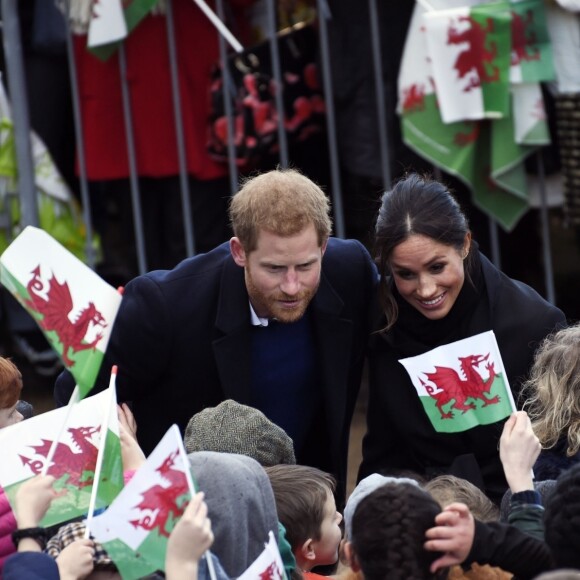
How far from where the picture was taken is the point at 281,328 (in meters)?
4.27

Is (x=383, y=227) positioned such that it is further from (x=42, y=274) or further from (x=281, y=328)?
(x=42, y=274)

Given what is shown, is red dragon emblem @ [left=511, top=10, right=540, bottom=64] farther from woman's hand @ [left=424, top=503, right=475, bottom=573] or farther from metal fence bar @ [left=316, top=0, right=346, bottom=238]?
woman's hand @ [left=424, top=503, right=475, bottom=573]

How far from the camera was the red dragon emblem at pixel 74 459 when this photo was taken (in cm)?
353

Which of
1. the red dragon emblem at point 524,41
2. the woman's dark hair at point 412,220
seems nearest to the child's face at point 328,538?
the woman's dark hair at point 412,220

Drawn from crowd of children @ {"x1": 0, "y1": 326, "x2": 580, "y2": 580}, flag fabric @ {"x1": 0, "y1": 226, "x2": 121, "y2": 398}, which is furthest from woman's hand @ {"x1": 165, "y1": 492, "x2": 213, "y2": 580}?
flag fabric @ {"x1": 0, "y1": 226, "x2": 121, "y2": 398}

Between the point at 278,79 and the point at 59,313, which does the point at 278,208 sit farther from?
the point at 278,79

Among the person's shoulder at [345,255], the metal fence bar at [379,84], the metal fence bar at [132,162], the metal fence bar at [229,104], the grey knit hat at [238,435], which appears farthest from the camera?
the metal fence bar at [132,162]

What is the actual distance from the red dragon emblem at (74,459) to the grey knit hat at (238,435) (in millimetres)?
236

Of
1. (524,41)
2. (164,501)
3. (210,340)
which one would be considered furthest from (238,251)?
(524,41)

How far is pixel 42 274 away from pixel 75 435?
0.40 m

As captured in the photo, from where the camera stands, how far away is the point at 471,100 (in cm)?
558

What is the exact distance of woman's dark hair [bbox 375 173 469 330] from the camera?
4.09 metres

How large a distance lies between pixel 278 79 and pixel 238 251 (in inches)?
78.8

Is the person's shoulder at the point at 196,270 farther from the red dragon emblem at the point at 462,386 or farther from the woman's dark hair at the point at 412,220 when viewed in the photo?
the red dragon emblem at the point at 462,386
